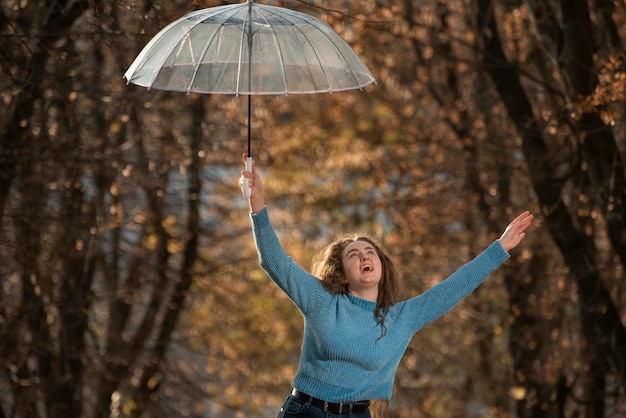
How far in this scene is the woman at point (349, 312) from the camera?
5.46 meters

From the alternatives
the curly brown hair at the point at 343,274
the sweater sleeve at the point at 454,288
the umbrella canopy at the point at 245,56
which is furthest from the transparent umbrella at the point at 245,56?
the sweater sleeve at the point at 454,288

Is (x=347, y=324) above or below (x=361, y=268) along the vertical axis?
below

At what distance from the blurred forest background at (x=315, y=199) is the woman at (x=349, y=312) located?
77.6 inches

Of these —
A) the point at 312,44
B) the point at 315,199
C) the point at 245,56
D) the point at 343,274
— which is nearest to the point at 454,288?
the point at 343,274

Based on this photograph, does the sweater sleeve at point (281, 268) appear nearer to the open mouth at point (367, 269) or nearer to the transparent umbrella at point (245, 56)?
the open mouth at point (367, 269)

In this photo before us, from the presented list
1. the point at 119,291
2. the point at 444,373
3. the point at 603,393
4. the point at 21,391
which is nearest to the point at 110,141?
the point at 119,291

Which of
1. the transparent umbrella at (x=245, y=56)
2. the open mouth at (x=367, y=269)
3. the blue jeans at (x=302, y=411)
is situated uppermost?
the transparent umbrella at (x=245, y=56)

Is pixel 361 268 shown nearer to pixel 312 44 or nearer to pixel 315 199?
pixel 312 44

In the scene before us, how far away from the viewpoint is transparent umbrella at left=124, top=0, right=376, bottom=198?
5828 mm

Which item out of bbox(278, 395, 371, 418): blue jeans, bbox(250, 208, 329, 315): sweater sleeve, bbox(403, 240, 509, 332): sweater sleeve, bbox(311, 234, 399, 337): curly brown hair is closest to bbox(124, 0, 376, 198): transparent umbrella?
bbox(250, 208, 329, 315): sweater sleeve

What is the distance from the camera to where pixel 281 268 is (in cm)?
550

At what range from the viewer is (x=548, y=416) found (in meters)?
13.6

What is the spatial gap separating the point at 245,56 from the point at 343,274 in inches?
42.7

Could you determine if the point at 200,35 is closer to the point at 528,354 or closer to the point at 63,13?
the point at 63,13
